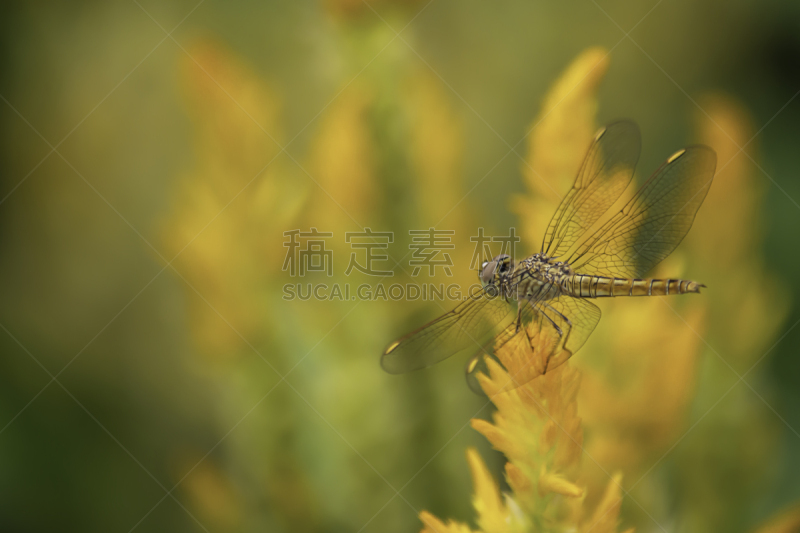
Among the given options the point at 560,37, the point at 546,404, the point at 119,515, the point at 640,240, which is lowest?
the point at 119,515

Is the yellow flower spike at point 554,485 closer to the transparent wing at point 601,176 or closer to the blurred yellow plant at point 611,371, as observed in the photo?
the blurred yellow plant at point 611,371

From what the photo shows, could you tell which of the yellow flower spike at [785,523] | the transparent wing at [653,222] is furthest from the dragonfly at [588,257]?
the yellow flower spike at [785,523]

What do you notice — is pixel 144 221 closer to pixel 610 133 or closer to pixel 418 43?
pixel 418 43

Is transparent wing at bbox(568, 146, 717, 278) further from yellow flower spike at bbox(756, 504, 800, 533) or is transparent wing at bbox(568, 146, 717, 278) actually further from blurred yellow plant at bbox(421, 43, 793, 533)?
yellow flower spike at bbox(756, 504, 800, 533)

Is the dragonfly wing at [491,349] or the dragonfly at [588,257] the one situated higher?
the dragonfly at [588,257]

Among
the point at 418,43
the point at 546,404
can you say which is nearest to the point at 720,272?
the point at 546,404

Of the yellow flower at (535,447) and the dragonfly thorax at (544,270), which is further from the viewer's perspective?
the dragonfly thorax at (544,270)

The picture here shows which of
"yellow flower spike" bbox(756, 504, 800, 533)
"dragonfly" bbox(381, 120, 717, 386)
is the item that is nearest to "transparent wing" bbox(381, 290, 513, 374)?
"dragonfly" bbox(381, 120, 717, 386)
